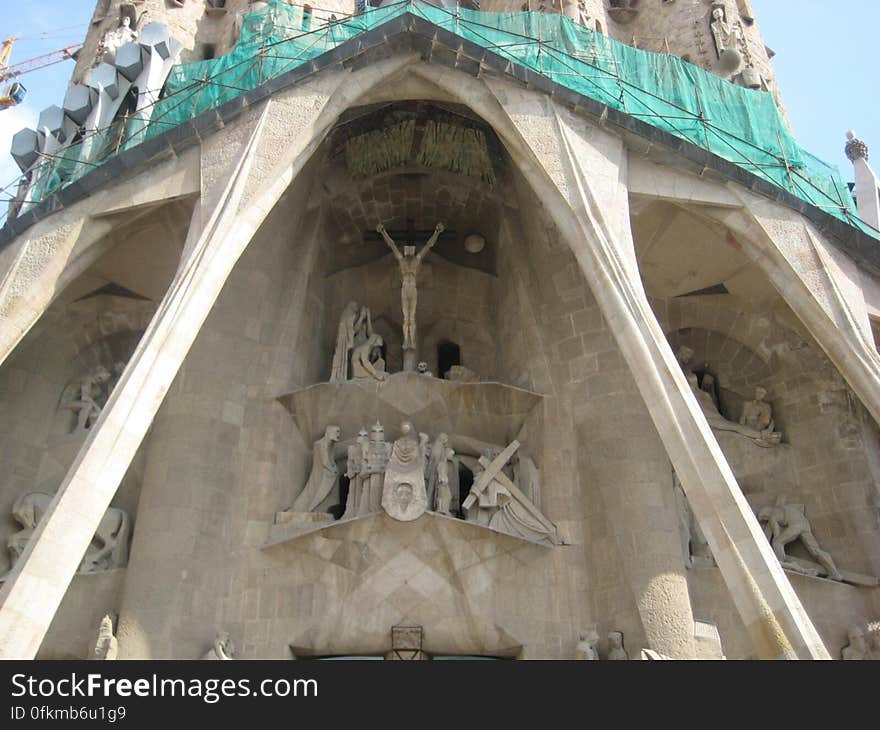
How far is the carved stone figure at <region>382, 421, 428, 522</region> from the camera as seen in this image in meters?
9.41

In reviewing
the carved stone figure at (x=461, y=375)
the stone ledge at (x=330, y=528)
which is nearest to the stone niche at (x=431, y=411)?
the carved stone figure at (x=461, y=375)

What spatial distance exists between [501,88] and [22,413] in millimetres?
5873

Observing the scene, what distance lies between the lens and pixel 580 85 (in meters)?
10.5

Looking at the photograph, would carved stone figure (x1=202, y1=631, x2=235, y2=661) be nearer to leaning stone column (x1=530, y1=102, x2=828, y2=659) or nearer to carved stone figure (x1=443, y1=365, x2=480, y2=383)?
carved stone figure (x1=443, y1=365, x2=480, y2=383)

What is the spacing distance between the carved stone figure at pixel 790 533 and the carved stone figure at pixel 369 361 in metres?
4.15

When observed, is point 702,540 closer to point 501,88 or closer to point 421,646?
point 421,646

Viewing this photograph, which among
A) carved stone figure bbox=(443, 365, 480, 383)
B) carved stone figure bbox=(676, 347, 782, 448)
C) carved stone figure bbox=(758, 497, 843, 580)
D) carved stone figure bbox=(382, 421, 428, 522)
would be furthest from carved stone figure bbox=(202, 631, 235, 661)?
carved stone figure bbox=(676, 347, 782, 448)

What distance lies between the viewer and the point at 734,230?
9727 mm

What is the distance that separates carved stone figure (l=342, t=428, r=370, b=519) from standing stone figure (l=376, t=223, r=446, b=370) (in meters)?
1.15

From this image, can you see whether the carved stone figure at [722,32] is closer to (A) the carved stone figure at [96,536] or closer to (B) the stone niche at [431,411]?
(B) the stone niche at [431,411]

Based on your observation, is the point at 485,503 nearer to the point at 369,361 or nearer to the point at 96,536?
the point at 369,361

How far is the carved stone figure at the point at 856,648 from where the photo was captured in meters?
8.75

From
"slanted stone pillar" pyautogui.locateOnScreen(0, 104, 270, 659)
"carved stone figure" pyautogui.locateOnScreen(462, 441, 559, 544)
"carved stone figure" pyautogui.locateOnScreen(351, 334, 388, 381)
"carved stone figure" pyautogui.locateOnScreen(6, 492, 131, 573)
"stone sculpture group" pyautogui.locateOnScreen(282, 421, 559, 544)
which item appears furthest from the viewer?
"carved stone figure" pyautogui.locateOnScreen(351, 334, 388, 381)
